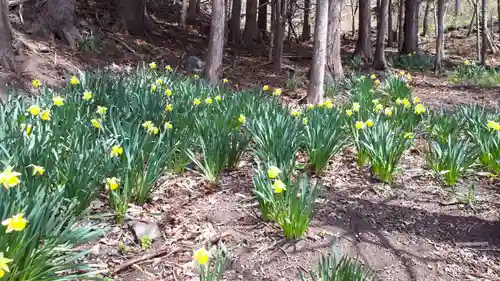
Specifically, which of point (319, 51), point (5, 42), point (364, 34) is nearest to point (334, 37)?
point (319, 51)

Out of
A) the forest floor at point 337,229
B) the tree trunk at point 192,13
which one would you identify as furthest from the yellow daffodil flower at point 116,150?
the tree trunk at point 192,13

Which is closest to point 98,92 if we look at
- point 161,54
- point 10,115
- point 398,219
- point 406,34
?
point 10,115

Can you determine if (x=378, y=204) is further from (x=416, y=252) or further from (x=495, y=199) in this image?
(x=495, y=199)

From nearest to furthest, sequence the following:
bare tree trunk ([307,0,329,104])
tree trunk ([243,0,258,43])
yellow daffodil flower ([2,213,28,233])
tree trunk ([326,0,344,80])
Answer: yellow daffodil flower ([2,213,28,233]) < bare tree trunk ([307,0,329,104]) < tree trunk ([326,0,344,80]) < tree trunk ([243,0,258,43])

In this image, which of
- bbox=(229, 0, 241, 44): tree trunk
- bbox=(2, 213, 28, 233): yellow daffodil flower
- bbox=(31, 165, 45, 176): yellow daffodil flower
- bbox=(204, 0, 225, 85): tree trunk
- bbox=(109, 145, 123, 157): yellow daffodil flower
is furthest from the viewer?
bbox=(229, 0, 241, 44): tree trunk

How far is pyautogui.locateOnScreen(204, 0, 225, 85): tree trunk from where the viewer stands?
22.5 ft

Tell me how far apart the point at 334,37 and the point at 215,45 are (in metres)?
2.27

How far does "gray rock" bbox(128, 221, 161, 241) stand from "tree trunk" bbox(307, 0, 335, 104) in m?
3.85

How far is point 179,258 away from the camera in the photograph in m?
2.44

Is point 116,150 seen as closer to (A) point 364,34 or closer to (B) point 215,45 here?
(B) point 215,45

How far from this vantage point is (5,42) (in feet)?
18.7

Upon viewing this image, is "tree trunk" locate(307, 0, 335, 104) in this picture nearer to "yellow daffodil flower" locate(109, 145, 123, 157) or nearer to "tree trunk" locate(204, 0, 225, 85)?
"tree trunk" locate(204, 0, 225, 85)

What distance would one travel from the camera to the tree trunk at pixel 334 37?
25.4 feet

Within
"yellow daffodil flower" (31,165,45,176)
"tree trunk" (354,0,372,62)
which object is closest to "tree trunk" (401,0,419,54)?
"tree trunk" (354,0,372,62)
